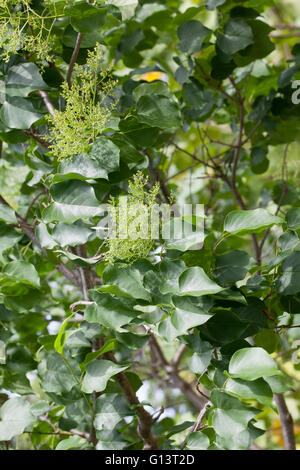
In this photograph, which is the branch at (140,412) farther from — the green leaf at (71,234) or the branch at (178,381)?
the branch at (178,381)

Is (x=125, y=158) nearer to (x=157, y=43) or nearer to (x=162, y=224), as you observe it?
(x=162, y=224)

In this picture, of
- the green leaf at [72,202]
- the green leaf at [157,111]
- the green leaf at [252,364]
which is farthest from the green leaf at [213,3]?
the green leaf at [252,364]

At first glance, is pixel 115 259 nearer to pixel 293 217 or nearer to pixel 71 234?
pixel 71 234

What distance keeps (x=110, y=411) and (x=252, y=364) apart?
205mm

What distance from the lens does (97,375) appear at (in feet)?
1.57

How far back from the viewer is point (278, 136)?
0.83 meters

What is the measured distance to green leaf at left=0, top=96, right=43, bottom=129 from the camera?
0.49 metres

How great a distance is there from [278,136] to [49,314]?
1.44 feet

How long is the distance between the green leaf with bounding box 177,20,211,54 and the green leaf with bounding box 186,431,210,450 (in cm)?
46

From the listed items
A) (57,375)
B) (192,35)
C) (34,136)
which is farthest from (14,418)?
(192,35)

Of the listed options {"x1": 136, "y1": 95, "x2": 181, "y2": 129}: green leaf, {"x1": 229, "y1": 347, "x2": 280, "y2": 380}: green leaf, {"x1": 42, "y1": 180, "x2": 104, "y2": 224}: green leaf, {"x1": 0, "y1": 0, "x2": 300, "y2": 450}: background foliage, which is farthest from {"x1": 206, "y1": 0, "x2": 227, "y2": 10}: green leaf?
{"x1": 229, "y1": 347, "x2": 280, "y2": 380}: green leaf

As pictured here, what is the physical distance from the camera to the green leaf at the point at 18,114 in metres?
0.49

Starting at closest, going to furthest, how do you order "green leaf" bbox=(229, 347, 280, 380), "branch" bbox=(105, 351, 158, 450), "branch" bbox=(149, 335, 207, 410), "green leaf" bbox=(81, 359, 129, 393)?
"green leaf" bbox=(229, 347, 280, 380)
"green leaf" bbox=(81, 359, 129, 393)
"branch" bbox=(105, 351, 158, 450)
"branch" bbox=(149, 335, 207, 410)

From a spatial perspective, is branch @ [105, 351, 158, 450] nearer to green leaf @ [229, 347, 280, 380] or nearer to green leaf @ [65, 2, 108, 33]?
green leaf @ [229, 347, 280, 380]
